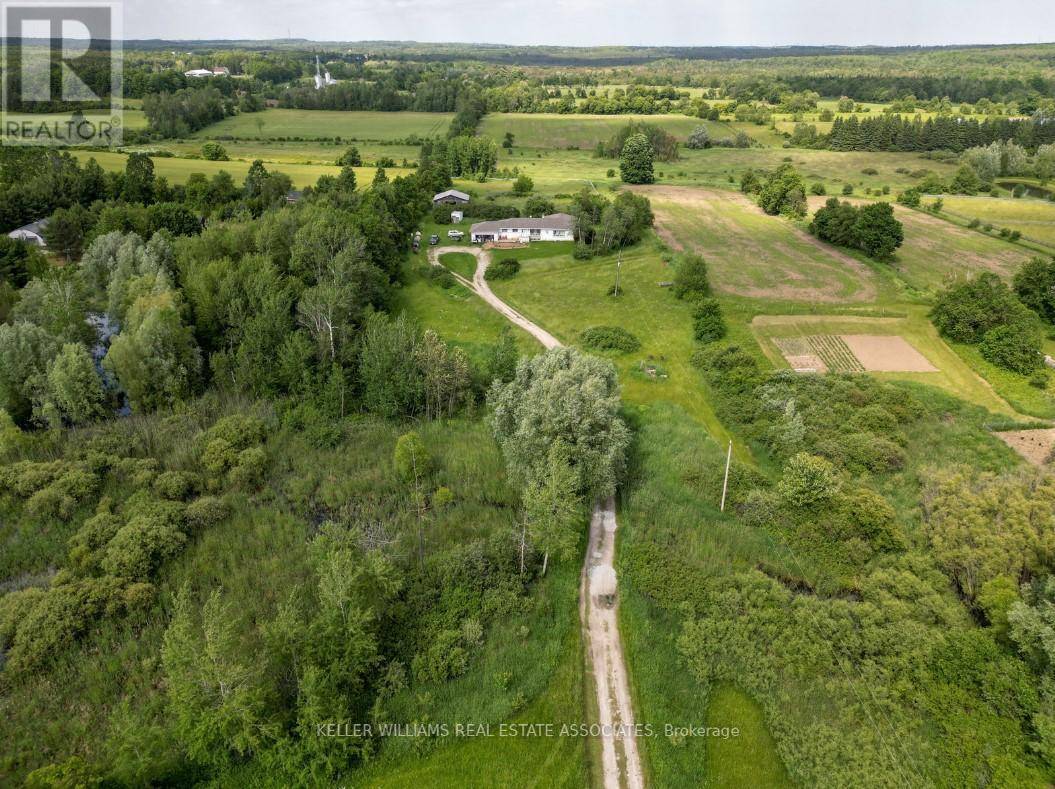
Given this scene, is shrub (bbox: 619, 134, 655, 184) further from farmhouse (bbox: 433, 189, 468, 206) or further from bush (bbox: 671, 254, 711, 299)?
bush (bbox: 671, 254, 711, 299)

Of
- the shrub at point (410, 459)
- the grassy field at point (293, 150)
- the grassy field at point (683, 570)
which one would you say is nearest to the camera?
the grassy field at point (683, 570)

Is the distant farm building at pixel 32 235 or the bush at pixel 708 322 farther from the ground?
the distant farm building at pixel 32 235

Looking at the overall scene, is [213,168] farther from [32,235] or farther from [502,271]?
[502,271]

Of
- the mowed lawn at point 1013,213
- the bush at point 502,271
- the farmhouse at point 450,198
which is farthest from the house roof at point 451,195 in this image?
the mowed lawn at point 1013,213

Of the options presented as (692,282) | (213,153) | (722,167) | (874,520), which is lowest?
(874,520)

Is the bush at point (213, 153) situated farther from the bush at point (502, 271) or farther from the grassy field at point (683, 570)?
the grassy field at point (683, 570)

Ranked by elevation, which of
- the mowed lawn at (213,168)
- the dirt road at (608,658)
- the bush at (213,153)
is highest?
the bush at (213,153)

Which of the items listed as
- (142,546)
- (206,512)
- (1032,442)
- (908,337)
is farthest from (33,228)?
(1032,442)
